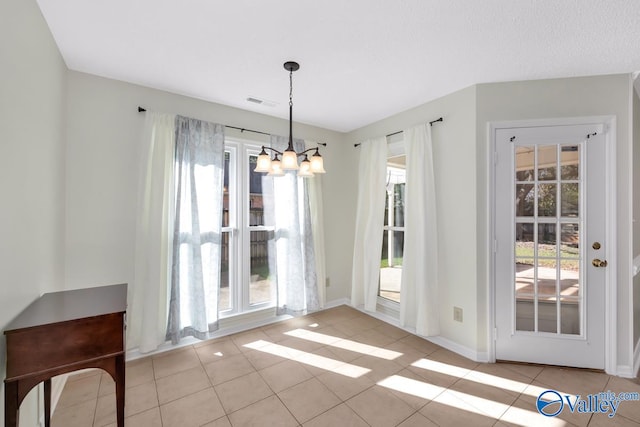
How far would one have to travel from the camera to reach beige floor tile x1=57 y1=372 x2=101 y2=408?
1.98 meters

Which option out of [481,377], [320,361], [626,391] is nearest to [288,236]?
[320,361]

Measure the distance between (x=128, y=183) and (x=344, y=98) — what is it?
230 centimetres

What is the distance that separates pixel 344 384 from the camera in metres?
2.20

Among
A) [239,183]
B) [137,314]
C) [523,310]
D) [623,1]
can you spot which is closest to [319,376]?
[137,314]

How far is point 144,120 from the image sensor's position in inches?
101

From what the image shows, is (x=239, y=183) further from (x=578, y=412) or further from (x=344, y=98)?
(x=578, y=412)

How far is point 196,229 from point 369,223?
6.86 ft

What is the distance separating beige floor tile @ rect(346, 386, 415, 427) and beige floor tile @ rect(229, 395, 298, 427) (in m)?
0.47

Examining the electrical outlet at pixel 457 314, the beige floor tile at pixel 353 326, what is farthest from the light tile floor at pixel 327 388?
the electrical outlet at pixel 457 314

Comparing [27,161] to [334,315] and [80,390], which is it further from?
[334,315]

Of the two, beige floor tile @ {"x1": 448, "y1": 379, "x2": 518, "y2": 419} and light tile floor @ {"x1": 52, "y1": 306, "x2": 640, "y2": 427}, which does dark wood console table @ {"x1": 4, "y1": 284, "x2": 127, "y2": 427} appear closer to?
light tile floor @ {"x1": 52, "y1": 306, "x2": 640, "y2": 427}

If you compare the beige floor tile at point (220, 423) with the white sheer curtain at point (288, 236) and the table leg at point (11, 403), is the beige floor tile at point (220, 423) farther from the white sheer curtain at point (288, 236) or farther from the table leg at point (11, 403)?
the white sheer curtain at point (288, 236)

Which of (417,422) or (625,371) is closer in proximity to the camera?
(417,422)

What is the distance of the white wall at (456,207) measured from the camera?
A: 2598 mm
